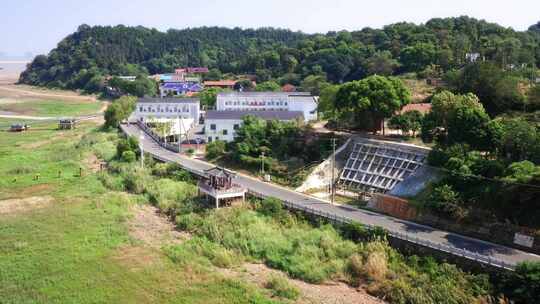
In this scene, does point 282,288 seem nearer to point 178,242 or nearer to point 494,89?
point 178,242

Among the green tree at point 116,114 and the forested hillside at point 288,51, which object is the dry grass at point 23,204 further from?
the forested hillside at point 288,51

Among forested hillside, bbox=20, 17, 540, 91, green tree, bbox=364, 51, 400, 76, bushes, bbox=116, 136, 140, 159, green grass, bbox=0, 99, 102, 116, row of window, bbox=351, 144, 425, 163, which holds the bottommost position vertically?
bushes, bbox=116, 136, 140, 159

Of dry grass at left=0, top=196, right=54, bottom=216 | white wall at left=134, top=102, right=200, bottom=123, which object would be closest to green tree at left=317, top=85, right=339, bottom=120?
white wall at left=134, top=102, right=200, bottom=123

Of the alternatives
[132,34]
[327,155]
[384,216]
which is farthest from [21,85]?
[384,216]

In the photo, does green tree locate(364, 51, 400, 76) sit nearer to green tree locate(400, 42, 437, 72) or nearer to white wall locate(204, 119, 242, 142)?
green tree locate(400, 42, 437, 72)

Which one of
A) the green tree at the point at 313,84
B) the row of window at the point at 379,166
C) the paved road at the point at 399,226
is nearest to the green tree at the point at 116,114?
the green tree at the point at 313,84

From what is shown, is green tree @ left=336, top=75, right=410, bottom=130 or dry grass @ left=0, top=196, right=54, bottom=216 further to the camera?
green tree @ left=336, top=75, right=410, bottom=130

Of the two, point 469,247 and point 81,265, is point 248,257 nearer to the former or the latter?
point 81,265
